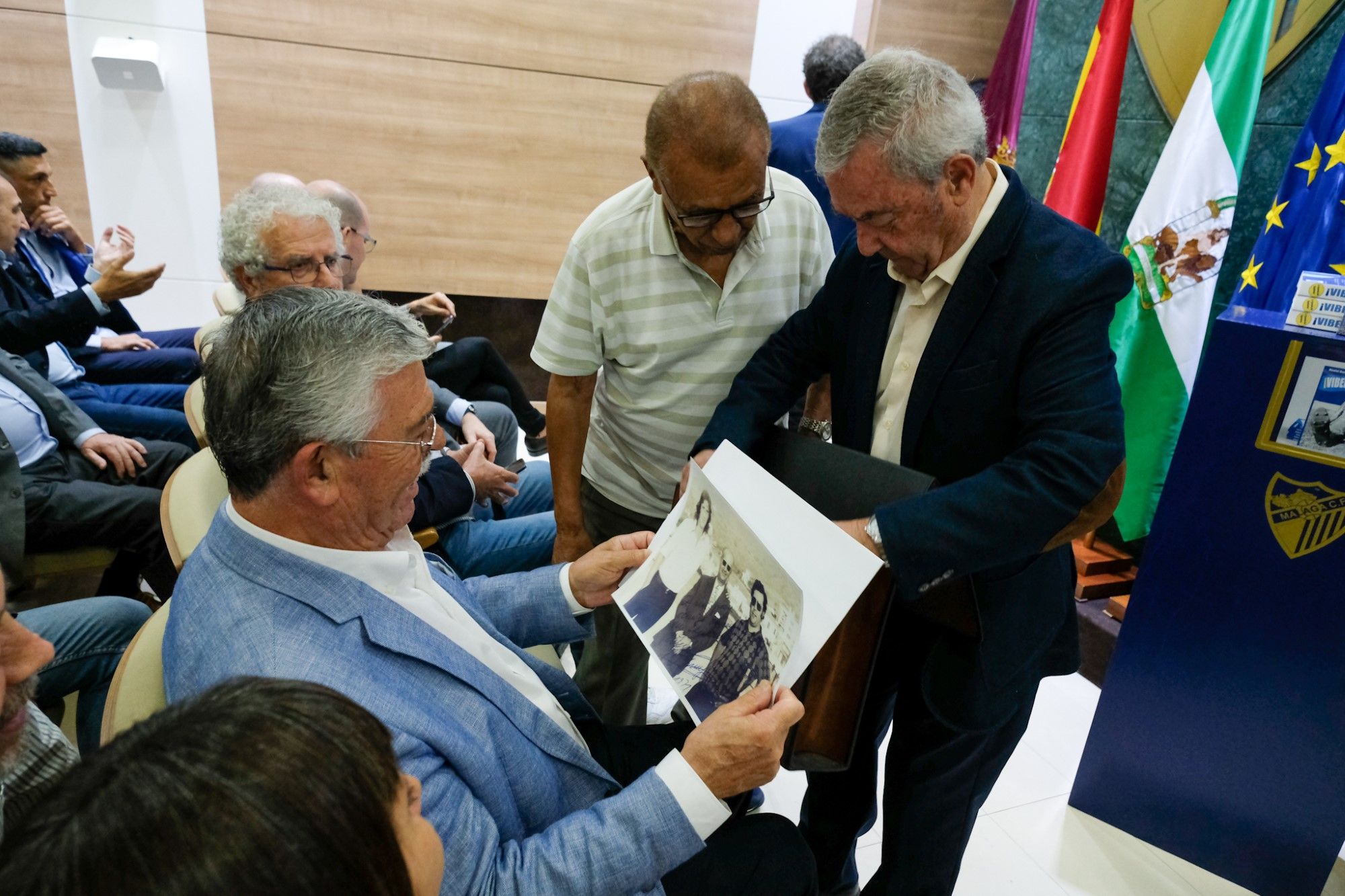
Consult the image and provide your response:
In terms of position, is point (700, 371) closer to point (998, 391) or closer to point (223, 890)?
point (998, 391)

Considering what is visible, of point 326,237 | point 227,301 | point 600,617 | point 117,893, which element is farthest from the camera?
point 227,301

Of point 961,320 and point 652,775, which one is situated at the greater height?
point 961,320

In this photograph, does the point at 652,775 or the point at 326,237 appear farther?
the point at 326,237

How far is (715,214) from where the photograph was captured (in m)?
1.37

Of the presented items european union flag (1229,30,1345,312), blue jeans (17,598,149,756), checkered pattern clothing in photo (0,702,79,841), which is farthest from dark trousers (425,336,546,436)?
european union flag (1229,30,1345,312)

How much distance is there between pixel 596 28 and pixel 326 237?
2.33 metres

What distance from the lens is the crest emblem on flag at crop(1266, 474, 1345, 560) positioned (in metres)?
1.57

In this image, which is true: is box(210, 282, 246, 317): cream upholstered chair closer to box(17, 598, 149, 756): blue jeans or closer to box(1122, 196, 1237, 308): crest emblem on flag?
box(17, 598, 149, 756): blue jeans

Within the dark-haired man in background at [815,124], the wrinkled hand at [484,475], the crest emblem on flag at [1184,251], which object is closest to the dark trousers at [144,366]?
the wrinkled hand at [484,475]

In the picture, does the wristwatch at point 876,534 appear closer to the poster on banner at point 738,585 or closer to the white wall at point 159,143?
the poster on banner at point 738,585

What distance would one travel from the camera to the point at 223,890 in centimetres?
43

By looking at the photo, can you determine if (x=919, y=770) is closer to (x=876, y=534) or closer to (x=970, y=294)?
(x=876, y=534)

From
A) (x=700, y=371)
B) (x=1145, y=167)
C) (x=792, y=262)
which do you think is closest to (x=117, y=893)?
(x=700, y=371)

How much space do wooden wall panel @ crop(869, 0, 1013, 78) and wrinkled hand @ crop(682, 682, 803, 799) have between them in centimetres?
385
